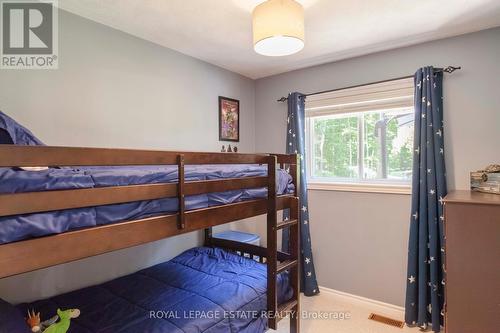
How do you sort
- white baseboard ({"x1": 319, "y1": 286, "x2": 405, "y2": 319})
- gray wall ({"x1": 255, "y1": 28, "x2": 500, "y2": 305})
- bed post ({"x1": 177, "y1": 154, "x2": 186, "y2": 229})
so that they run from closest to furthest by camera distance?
1. bed post ({"x1": 177, "y1": 154, "x2": 186, "y2": 229})
2. gray wall ({"x1": 255, "y1": 28, "x2": 500, "y2": 305})
3. white baseboard ({"x1": 319, "y1": 286, "x2": 405, "y2": 319})

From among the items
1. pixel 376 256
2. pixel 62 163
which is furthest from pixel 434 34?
pixel 62 163

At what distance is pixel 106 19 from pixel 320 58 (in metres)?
1.98

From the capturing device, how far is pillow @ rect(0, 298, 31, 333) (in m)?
1.17

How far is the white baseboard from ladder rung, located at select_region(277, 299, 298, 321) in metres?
1.06

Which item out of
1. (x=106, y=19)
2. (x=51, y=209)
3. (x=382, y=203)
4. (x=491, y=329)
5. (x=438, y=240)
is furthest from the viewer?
(x=382, y=203)

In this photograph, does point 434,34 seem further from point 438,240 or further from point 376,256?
point 376,256

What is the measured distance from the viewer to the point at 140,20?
6.89 ft

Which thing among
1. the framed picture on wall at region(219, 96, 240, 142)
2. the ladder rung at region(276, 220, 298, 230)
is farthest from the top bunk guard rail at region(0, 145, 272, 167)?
the framed picture on wall at region(219, 96, 240, 142)

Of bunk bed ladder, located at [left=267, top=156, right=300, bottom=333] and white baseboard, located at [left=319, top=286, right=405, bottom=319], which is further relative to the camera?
white baseboard, located at [left=319, top=286, right=405, bottom=319]

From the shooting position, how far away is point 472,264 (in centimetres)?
176

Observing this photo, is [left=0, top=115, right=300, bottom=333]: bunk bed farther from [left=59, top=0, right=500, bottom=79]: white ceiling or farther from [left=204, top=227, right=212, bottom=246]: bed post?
[left=59, top=0, right=500, bottom=79]: white ceiling

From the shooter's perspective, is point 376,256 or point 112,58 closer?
point 112,58

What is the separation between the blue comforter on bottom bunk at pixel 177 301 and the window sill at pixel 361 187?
1.14 m

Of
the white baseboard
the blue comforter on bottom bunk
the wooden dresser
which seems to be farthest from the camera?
the white baseboard
